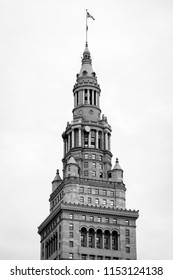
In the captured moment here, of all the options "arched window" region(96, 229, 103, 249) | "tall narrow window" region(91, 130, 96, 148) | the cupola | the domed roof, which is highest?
"tall narrow window" region(91, 130, 96, 148)

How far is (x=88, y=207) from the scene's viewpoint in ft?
602

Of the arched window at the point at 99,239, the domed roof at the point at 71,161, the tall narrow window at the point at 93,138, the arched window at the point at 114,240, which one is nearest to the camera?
the arched window at the point at 99,239

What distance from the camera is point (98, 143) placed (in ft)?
652

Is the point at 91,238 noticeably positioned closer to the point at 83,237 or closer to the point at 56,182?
the point at 83,237

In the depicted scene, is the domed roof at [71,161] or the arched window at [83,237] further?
the domed roof at [71,161]

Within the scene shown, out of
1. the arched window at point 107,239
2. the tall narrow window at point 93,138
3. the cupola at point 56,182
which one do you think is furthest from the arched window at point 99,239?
the tall narrow window at point 93,138

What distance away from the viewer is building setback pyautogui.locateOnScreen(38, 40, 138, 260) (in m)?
180

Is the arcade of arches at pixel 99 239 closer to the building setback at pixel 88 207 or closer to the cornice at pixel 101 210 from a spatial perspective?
the building setback at pixel 88 207

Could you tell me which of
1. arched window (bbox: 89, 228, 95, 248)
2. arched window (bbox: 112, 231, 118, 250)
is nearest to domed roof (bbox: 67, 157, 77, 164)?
arched window (bbox: 89, 228, 95, 248)

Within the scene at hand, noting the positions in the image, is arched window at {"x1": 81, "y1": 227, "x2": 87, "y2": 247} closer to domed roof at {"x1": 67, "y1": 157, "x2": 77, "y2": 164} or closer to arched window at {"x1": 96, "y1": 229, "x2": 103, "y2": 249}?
arched window at {"x1": 96, "y1": 229, "x2": 103, "y2": 249}

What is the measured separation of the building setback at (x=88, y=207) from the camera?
180 meters

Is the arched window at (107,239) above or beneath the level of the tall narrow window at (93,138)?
beneath
